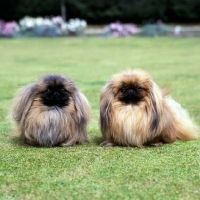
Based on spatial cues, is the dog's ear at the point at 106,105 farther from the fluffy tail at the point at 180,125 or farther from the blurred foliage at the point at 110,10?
the blurred foliage at the point at 110,10

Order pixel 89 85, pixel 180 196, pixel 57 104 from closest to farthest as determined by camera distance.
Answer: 1. pixel 180 196
2. pixel 57 104
3. pixel 89 85

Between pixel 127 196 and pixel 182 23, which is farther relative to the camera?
pixel 182 23

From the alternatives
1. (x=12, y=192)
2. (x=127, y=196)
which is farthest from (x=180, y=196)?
(x=12, y=192)

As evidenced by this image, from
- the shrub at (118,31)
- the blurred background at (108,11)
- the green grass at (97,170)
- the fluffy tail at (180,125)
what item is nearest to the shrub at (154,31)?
the shrub at (118,31)

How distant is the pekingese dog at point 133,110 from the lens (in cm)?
590

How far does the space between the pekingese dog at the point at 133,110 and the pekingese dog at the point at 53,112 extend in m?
0.31

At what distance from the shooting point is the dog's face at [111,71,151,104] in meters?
5.88

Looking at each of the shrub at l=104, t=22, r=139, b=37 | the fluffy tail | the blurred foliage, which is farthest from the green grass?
the blurred foliage

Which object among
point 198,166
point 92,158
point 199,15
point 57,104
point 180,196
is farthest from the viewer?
point 199,15

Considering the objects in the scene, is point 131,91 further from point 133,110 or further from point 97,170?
point 97,170

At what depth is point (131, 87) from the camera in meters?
5.87

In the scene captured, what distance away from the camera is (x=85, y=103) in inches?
245

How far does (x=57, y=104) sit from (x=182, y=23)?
124ft

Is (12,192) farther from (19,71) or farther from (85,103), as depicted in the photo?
(19,71)
